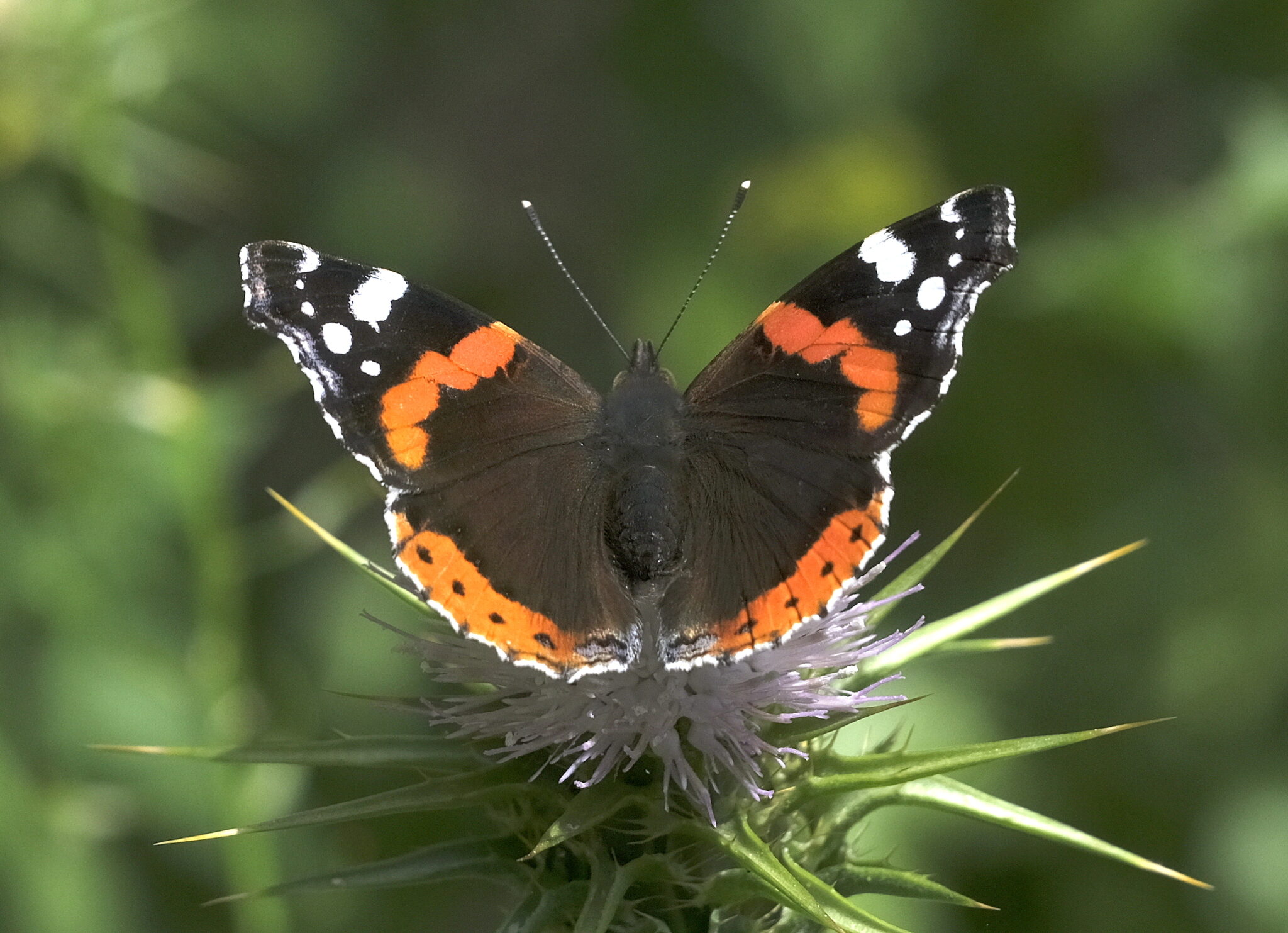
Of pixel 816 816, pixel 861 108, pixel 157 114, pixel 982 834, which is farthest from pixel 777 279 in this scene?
pixel 816 816

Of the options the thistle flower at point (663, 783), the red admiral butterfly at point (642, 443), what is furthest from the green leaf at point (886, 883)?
the red admiral butterfly at point (642, 443)

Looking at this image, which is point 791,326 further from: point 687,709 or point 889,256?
point 687,709

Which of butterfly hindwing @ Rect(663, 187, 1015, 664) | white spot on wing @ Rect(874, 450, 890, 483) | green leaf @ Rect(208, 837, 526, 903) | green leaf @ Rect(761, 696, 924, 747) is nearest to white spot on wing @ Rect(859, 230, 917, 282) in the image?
butterfly hindwing @ Rect(663, 187, 1015, 664)

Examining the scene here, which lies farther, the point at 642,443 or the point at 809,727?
the point at 642,443

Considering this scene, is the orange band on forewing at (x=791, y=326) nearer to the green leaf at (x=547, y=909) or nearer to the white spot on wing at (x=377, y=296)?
the white spot on wing at (x=377, y=296)

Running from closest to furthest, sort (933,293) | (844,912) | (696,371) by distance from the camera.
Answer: (844,912), (933,293), (696,371)

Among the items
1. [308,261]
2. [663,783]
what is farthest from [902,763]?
[308,261]
